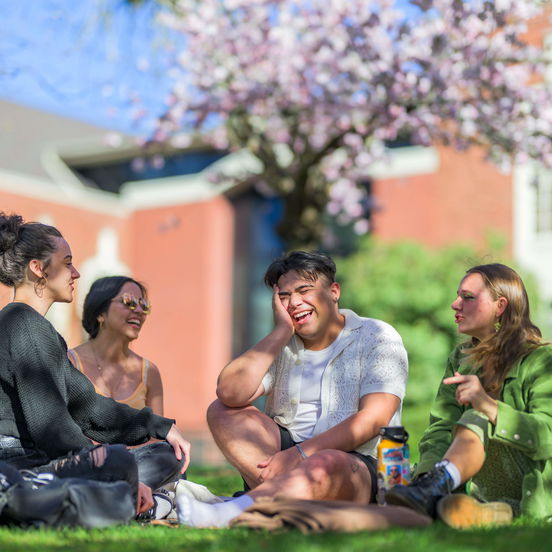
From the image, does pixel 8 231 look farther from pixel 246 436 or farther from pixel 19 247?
pixel 246 436

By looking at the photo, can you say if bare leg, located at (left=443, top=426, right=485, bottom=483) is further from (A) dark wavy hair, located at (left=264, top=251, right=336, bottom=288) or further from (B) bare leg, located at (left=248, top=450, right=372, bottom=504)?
(A) dark wavy hair, located at (left=264, top=251, right=336, bottom=288)

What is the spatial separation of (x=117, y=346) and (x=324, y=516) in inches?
110

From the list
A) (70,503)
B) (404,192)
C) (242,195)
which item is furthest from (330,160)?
(70,503)

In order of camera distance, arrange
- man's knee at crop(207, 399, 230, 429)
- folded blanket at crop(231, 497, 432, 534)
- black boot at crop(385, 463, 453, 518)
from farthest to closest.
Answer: man's knee at crop(207, 399, 230, 429) → black boot at crop(385, 463, 453, 518) → folded blanket at crop(231, 497, 432, 534)

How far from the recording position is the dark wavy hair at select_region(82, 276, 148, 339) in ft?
21.0

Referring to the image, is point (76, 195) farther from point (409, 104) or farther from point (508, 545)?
point (508, 545)

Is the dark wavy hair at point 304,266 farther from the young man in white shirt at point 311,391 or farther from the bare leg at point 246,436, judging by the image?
the bare leg at point 246,436

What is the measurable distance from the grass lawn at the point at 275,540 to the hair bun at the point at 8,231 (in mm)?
1474

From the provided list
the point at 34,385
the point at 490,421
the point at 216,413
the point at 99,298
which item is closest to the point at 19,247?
the point at 34,385

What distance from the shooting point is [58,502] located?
4207 millimetres

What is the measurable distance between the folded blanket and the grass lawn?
0.22ft

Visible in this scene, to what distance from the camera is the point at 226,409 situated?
5.05 meters

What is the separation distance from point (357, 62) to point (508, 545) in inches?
371

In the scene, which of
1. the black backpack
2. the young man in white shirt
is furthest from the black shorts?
the black backpack
